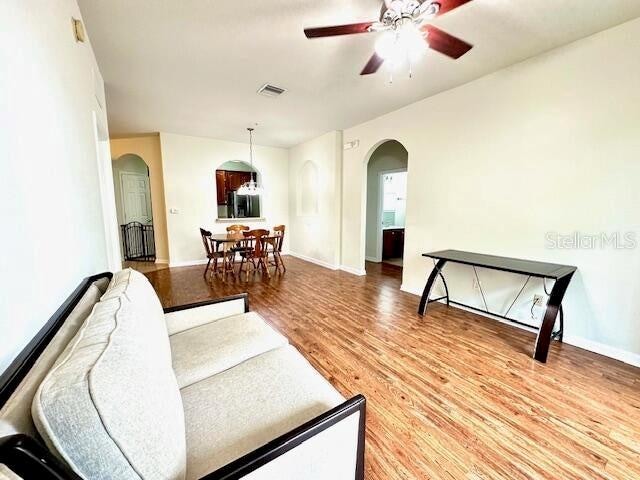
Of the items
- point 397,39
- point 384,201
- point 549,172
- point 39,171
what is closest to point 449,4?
point 397,39

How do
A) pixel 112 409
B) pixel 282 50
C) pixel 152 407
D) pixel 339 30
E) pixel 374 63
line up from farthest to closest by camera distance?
pixel 282 50, pixel 374 63, pixel 339 30, pixel 152 407, pixel 112 409

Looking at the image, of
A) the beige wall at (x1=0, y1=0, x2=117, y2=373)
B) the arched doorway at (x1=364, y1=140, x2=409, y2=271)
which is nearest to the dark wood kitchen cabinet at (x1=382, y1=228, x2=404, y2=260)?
the arched doorway at (x1=364, y1=140, x2=409, y2=271)

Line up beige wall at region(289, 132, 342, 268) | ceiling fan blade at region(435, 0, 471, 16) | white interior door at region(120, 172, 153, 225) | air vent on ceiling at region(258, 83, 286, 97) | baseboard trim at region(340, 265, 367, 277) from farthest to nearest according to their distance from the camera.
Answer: white interior door at region(120, 172, 153, 225) < beige wall at region(289, 132, 342, 268) < baseboard trim at region(340, 265, 367, 277) < air vent on ceiling at region(258, 83, 286, 97) < ceiling fan blade at region(435, 0, 471, 16)

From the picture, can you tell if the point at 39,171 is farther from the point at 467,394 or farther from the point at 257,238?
the point at 257,238

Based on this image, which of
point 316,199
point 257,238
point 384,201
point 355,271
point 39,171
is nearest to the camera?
point 39,171

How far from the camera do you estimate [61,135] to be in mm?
1355

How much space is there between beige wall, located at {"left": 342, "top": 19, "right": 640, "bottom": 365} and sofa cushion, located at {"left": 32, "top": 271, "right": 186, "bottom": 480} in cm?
310

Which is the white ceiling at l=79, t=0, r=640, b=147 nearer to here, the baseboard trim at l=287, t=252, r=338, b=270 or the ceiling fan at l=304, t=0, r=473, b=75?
the ceiling fan at l=304, t=0, r=473, b=75

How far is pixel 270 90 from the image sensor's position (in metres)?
3.21

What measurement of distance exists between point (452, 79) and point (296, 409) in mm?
3356

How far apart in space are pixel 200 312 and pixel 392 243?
5042 mm

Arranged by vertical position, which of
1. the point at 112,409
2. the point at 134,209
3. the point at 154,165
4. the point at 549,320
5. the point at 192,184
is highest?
the point at 154,165

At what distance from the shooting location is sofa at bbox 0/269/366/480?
1.78 feet

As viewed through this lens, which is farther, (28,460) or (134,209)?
(134,209)
